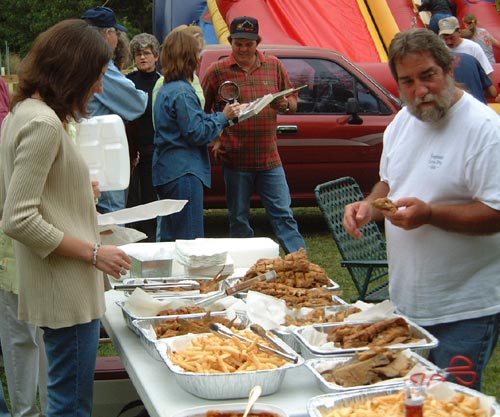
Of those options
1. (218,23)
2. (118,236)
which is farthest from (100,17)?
(218,23)

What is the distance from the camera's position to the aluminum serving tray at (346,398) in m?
2.37

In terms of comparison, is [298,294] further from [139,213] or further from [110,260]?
[110,260]

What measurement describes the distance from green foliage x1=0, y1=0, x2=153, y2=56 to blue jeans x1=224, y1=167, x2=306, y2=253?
976 inches

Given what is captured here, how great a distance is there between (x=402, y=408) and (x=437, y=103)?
3.83ft

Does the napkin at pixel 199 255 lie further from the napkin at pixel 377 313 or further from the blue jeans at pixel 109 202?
the blue jeans at pixel 109 202

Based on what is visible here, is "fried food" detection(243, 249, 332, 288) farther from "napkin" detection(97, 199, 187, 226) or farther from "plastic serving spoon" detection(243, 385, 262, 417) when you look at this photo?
"plastic serving spoon" detection(243, 385, 262, 417)

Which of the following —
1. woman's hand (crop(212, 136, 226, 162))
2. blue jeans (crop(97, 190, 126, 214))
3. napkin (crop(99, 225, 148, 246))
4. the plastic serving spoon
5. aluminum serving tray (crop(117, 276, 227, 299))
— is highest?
napkin (crop(99, 225, 148, 246))

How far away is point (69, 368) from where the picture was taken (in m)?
3.15

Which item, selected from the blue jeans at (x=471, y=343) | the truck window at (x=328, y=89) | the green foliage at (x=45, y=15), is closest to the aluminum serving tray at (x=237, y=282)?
the blue jeans at (x=471, y=343)

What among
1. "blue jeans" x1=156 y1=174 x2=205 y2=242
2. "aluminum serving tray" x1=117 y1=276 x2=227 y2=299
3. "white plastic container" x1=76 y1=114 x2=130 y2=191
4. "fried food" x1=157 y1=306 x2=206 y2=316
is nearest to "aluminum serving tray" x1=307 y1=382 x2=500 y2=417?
"fried food" x1=157 y1=306 x2=206 y2=316

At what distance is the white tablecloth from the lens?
8.79 feet

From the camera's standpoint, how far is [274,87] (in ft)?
23.3

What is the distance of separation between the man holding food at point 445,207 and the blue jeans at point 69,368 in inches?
42.9

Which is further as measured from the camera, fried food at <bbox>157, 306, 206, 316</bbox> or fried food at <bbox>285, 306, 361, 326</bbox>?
fried food at <bbox>157, 306, 206, 316</bbox>
